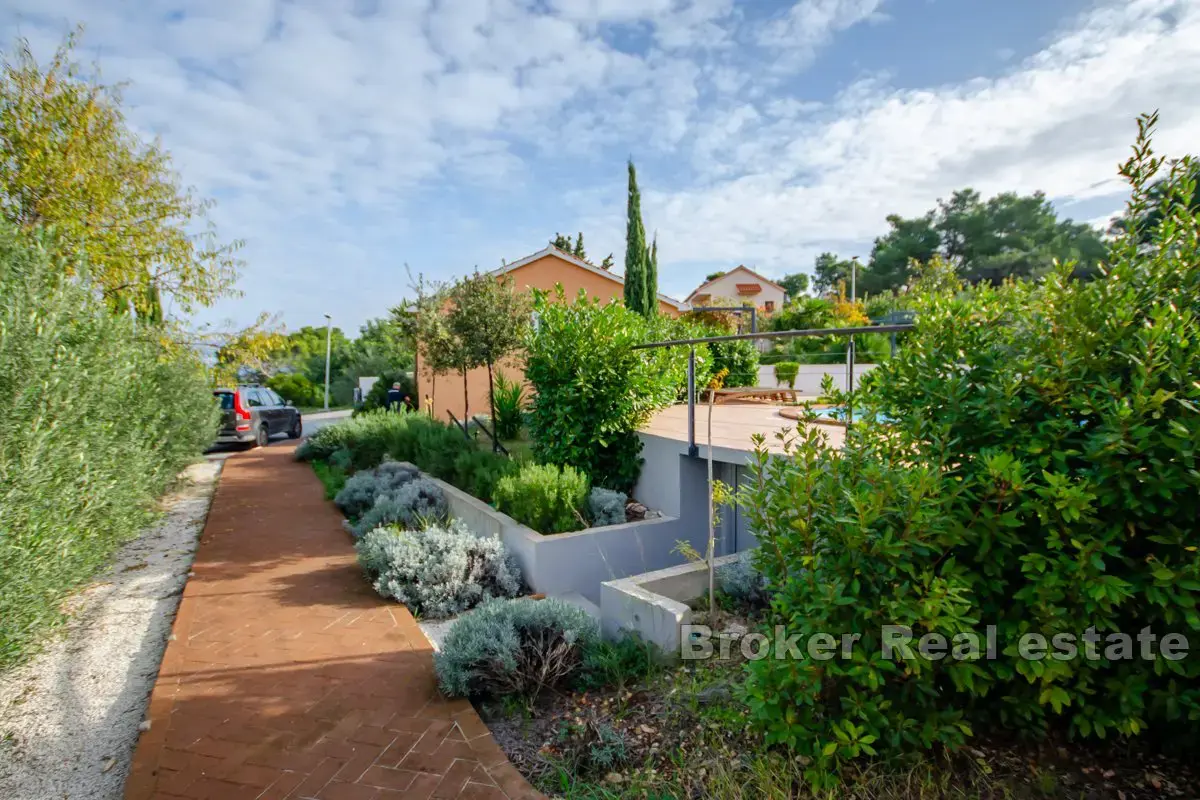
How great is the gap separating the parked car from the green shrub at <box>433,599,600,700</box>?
36.7 feet

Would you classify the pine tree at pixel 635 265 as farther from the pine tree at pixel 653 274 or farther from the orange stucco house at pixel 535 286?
the orange stucco house at pixel 535 286

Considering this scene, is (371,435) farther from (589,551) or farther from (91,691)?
(91,691)

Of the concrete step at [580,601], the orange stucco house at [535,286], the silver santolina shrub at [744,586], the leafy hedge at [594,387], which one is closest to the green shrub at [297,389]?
the orange stucco house at [535,286]

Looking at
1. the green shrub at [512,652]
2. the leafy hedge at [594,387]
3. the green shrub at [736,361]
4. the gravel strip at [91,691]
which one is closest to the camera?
the gravel strip at [91,691]

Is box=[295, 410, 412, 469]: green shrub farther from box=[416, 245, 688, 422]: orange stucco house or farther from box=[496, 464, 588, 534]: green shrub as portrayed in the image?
box=[496, 464, 588, 534]: green shrub

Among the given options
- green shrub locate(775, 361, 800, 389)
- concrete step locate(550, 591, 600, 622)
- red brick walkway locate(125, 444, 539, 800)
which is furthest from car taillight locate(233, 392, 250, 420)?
green shrub locate(775, 361, 800, 389)

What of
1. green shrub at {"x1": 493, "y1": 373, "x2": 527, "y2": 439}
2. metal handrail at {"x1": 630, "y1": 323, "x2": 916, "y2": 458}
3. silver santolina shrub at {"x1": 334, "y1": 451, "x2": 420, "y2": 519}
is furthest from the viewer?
green shrub at {"x1": 493, "y1": 373, "x2": 527, "y2": 439}

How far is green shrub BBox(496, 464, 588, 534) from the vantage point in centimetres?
527

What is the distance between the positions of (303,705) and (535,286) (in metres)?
12.1

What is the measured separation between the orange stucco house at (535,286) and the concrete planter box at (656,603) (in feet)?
33.2

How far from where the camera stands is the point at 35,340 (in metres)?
3.49

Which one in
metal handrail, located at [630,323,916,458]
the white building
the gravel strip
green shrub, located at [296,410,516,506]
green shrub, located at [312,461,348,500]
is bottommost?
the gravel strip

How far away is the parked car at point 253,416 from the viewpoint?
13859mm

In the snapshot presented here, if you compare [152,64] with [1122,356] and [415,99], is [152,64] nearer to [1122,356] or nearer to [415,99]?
[415,99]
